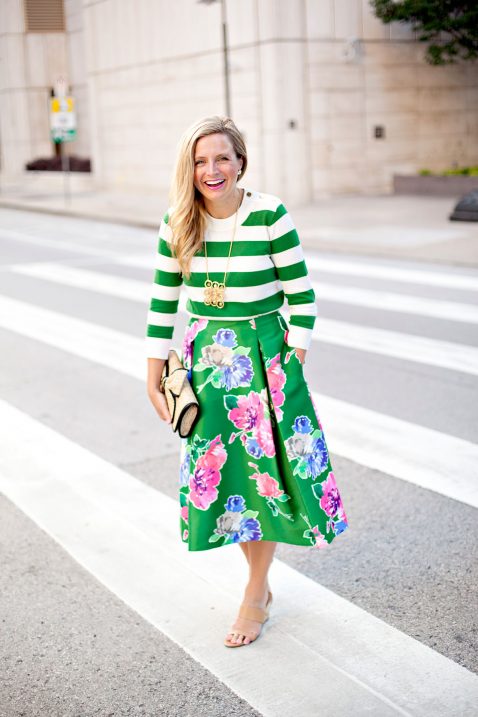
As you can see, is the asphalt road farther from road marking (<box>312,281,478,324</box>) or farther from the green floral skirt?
the green floral skirt

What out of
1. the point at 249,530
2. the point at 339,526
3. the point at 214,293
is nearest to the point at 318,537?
the point at 339,526

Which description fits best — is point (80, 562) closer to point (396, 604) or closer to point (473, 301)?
point (396, 604)

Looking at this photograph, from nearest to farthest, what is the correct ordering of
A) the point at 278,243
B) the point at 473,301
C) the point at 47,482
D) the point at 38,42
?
the point at 278,243, the point at 47,482, the point at 473,301, the point at 38,42

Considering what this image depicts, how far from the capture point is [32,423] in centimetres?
656

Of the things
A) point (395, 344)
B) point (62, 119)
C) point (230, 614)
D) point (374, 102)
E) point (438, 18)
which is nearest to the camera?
point (230, 614)

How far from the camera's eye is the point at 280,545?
4543 mm

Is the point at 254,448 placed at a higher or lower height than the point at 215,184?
lower

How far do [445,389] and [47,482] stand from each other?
3.10 m

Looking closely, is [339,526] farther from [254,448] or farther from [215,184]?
[215,184]

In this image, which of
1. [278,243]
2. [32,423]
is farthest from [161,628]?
[32,423]

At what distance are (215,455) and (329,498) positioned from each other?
457 millimetres

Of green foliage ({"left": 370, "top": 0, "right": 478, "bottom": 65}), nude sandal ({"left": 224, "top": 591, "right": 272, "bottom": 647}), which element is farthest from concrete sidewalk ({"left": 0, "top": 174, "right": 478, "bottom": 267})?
nude sandal ({"left": 224, "top": 591, "right": 272, "bottom": 647})

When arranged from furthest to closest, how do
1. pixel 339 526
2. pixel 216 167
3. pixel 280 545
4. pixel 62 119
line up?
pixel 62 119 → pixel 280 545 → pixel 339 526 → pixel 216 167

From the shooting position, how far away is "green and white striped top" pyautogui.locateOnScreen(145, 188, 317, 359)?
11.5 ft
